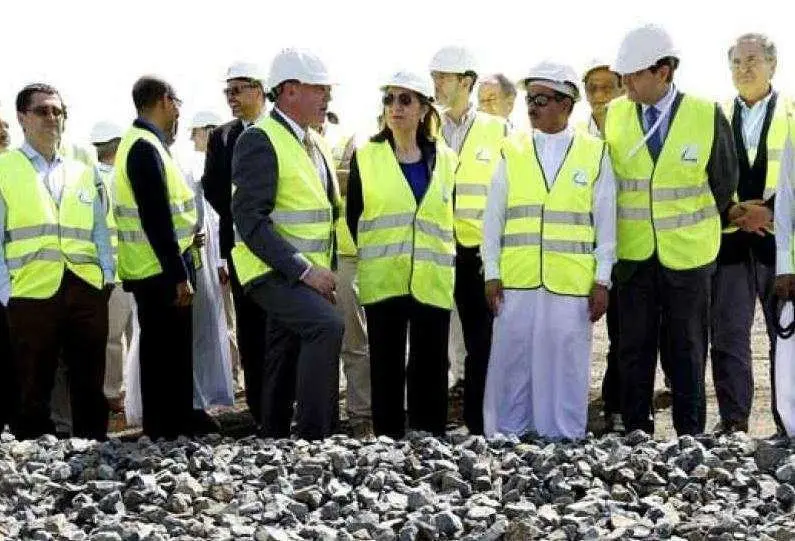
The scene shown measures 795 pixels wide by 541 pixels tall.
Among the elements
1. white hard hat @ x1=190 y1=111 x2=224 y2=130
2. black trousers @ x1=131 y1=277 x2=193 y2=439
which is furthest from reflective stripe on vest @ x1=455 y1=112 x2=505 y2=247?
white hard hat @ x1=190 y1=111 x2=224 y2=130

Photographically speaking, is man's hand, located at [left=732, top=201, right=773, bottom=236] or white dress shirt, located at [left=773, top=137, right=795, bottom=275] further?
man's hand, located at [left=732, top=201, right=773, bottom=236]

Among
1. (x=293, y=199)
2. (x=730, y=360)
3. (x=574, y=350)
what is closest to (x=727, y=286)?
(x=730, y=360)

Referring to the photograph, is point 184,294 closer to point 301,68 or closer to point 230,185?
point 230,185

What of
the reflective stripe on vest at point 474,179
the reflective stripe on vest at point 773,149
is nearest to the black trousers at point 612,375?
the reflective stripe on vest at point 474,179

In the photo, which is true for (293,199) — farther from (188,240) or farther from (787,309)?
(787,309)

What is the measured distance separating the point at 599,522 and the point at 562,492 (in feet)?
1.98

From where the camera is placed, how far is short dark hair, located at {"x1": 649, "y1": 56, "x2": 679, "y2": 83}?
8492 mm

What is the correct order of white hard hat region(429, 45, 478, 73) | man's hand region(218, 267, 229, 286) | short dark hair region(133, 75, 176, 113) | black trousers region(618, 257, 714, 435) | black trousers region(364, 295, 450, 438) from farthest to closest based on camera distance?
1. man's hand region(218, 267, 229, 286)
2. white hard hat region(429, 45, 478, 73)
3. short dark hair region(133, 75, 176, 113)
4. black trousers region(364, 295, 450, 438)
5. black trousers region(618, 257, 714, 435)

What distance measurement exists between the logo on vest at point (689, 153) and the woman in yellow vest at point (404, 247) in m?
1.34

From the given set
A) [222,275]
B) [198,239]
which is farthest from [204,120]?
[198,239]

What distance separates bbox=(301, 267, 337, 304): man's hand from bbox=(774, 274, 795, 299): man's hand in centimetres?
236

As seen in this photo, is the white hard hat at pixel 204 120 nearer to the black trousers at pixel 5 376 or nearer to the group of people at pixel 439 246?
the group of people at pixel 439 246

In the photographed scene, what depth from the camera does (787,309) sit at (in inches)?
334

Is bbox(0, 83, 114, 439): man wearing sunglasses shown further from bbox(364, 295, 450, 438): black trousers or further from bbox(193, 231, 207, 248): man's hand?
bbox(364, 295, 450, 438): black trousers
